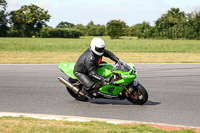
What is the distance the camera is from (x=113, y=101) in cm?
823

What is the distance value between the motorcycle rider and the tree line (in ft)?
214

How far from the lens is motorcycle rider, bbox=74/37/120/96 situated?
7496mm

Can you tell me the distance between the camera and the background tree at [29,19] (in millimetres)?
98000

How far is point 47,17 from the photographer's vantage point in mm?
104000

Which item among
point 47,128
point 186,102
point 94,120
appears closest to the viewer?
point 47,128

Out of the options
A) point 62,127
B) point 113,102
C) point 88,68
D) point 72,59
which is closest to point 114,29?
point 72,59

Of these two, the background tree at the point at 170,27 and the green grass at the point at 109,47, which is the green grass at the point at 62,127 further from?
the background tree at the point at 170,27

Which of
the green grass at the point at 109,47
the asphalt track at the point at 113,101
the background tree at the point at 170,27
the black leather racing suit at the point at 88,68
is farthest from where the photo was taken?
the background tree at the point at 170,27

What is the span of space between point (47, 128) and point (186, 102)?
151 inches

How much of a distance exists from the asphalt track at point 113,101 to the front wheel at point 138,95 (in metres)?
0.13

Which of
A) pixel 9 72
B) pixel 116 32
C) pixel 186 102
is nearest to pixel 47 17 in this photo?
pixel 116 32

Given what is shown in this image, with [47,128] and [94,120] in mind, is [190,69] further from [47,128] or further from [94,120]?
[47,128]

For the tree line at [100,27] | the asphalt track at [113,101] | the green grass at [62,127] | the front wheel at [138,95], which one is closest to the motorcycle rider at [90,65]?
the asphalt track at [113,101]

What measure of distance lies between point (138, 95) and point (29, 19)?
9742cm
